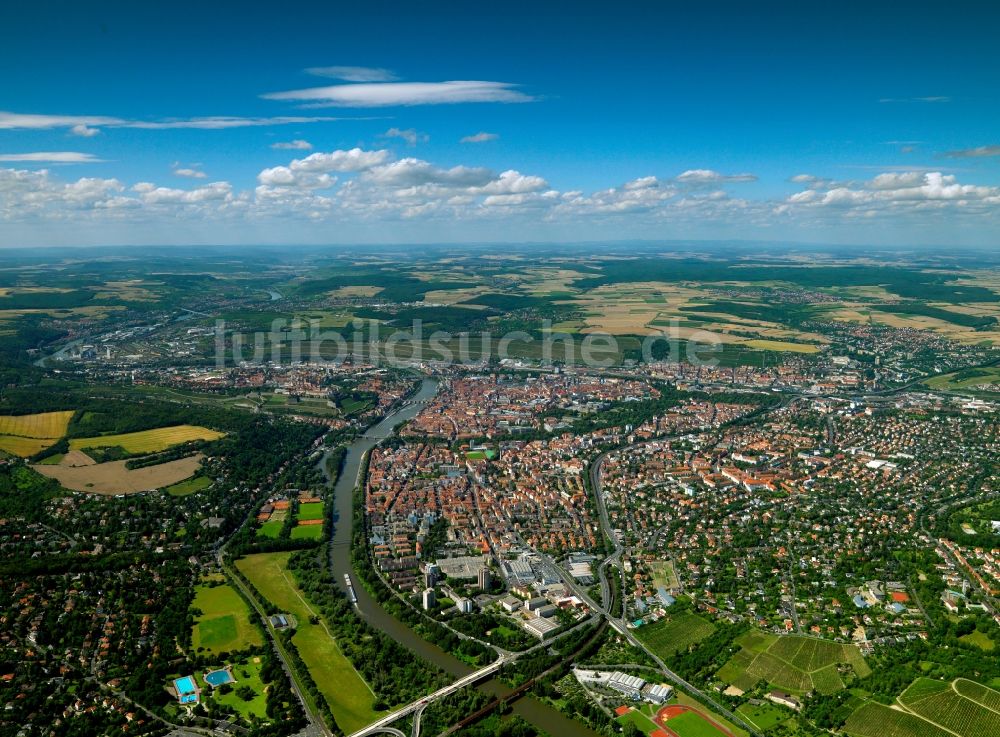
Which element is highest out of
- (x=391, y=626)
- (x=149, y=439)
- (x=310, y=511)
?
(x=149, y=439)

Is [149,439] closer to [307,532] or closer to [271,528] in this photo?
[271,528]

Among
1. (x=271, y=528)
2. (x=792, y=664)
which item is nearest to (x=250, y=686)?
(x=271, y=528)

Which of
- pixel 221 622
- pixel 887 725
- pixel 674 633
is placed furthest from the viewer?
pixel 221 622

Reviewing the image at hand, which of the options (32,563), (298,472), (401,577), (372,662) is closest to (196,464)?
(298,472)

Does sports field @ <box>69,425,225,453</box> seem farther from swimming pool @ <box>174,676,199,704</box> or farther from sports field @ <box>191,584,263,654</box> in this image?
swimming pool @ <box>174,676,199,704</box>

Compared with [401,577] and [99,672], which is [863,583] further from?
[99,672]

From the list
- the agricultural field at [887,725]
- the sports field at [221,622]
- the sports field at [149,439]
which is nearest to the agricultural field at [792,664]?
the agricultural field at [887,725]
